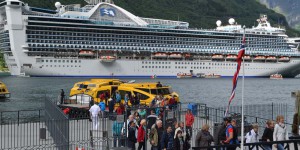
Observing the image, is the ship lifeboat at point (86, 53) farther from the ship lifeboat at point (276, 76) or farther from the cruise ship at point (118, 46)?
the ship lifeboat at point (276, 76)

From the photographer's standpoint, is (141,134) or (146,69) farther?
(146,69)

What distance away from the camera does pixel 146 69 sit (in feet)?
367

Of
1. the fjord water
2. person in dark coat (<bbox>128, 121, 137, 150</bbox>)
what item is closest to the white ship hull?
the fjord water

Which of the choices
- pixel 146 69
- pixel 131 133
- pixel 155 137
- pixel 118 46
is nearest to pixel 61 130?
pixel 131 133

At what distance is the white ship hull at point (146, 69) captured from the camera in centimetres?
10338

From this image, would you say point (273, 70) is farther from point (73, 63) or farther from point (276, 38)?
point (73, 63)

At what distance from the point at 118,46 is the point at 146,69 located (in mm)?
8607

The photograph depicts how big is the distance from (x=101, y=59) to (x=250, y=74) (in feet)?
128

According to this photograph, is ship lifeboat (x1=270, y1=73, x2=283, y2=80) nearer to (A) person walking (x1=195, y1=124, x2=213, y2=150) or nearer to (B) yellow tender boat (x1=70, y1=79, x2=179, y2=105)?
(B) yellow tender boat (x1=70, y1=79, x2=179, y2=105)

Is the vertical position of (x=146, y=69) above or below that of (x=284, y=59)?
below

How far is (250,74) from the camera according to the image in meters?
123

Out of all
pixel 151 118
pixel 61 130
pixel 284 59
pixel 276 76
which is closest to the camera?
pixel 61 130

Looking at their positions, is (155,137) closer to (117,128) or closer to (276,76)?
(117,128)

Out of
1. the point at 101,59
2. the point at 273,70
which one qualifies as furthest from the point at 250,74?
the point at 101,59
